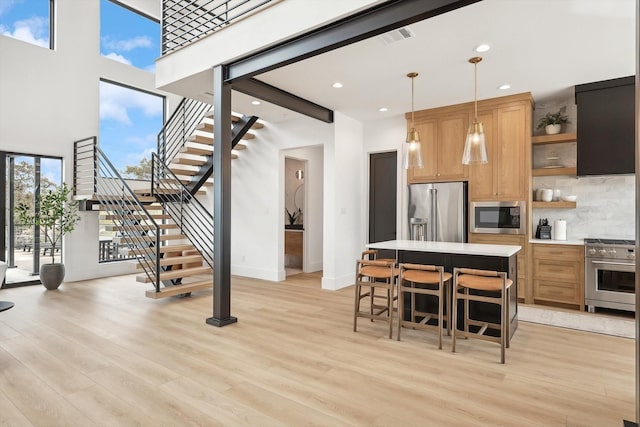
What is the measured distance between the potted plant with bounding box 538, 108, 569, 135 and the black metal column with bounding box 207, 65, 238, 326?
14.2 feet

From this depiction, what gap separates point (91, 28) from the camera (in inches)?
256

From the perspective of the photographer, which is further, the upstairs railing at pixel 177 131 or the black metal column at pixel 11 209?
the upstairs railing at pixel 177 131

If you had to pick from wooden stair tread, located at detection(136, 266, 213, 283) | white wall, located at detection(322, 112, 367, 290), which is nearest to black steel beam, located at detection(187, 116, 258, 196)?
white wall, located at detection(322, 112, 367, 290)

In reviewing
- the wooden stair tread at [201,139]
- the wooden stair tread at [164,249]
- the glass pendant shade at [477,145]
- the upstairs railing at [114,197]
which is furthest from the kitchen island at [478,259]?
the wooden stair tread at [201,139]

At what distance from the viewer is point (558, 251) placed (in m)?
4.61

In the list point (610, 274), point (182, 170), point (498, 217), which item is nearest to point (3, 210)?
point (182, 170)

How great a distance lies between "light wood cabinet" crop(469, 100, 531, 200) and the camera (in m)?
4.85

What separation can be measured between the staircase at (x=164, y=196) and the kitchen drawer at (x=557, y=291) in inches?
178

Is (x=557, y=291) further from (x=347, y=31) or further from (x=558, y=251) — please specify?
(x=347, y=31)

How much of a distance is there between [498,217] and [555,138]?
4.22ft

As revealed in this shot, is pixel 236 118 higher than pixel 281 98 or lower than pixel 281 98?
higher

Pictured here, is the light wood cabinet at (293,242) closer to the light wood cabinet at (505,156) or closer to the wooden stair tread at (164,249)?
the wooden stair tread at (164,249)

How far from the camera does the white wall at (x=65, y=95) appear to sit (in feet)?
18.6

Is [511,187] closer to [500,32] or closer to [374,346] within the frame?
[500,32]
